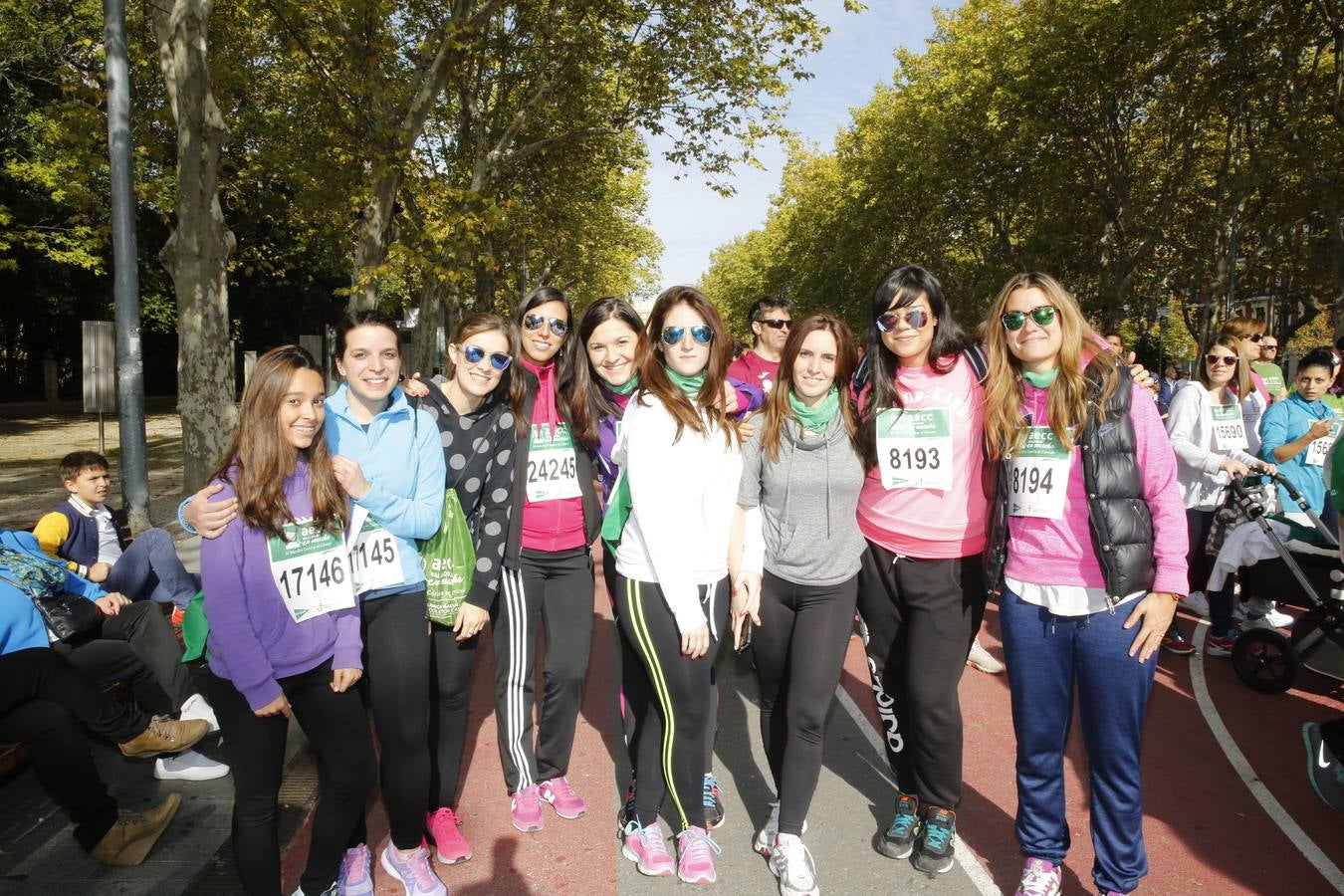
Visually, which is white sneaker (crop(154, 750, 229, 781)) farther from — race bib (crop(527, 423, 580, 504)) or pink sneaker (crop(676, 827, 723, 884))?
pink sneaker (crop(676, 827, 723, 884))

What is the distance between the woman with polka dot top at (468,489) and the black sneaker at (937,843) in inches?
69.2

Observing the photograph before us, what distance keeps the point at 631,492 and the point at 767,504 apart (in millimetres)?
560

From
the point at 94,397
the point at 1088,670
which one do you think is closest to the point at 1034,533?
the point at 1088,670

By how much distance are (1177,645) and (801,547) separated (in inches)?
167

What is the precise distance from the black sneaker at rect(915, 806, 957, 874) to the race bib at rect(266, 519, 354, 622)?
229 cm

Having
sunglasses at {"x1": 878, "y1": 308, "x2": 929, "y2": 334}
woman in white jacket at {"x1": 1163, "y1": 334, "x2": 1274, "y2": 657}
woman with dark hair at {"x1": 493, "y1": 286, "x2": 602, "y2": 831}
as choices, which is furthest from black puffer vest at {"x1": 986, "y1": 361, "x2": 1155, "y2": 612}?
woman in white jacket at {"x1": 1163, "y1": 334, "x2": 1274, "y2": 657}

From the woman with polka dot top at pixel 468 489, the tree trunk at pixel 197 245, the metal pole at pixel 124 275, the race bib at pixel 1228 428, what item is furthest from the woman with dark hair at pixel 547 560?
the tree trunk at pixel 197 245

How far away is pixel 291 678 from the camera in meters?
2.72

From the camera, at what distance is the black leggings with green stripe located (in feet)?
9.90

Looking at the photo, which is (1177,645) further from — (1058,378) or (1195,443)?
(1058,378)

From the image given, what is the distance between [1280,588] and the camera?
5281 millimetres

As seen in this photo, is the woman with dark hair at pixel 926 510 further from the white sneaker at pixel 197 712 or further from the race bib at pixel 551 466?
the white sneaker at pixel 197 712

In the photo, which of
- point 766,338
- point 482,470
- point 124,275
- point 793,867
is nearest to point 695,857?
point 793,867

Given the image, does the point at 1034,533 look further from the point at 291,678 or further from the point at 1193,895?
the point at 291,678
